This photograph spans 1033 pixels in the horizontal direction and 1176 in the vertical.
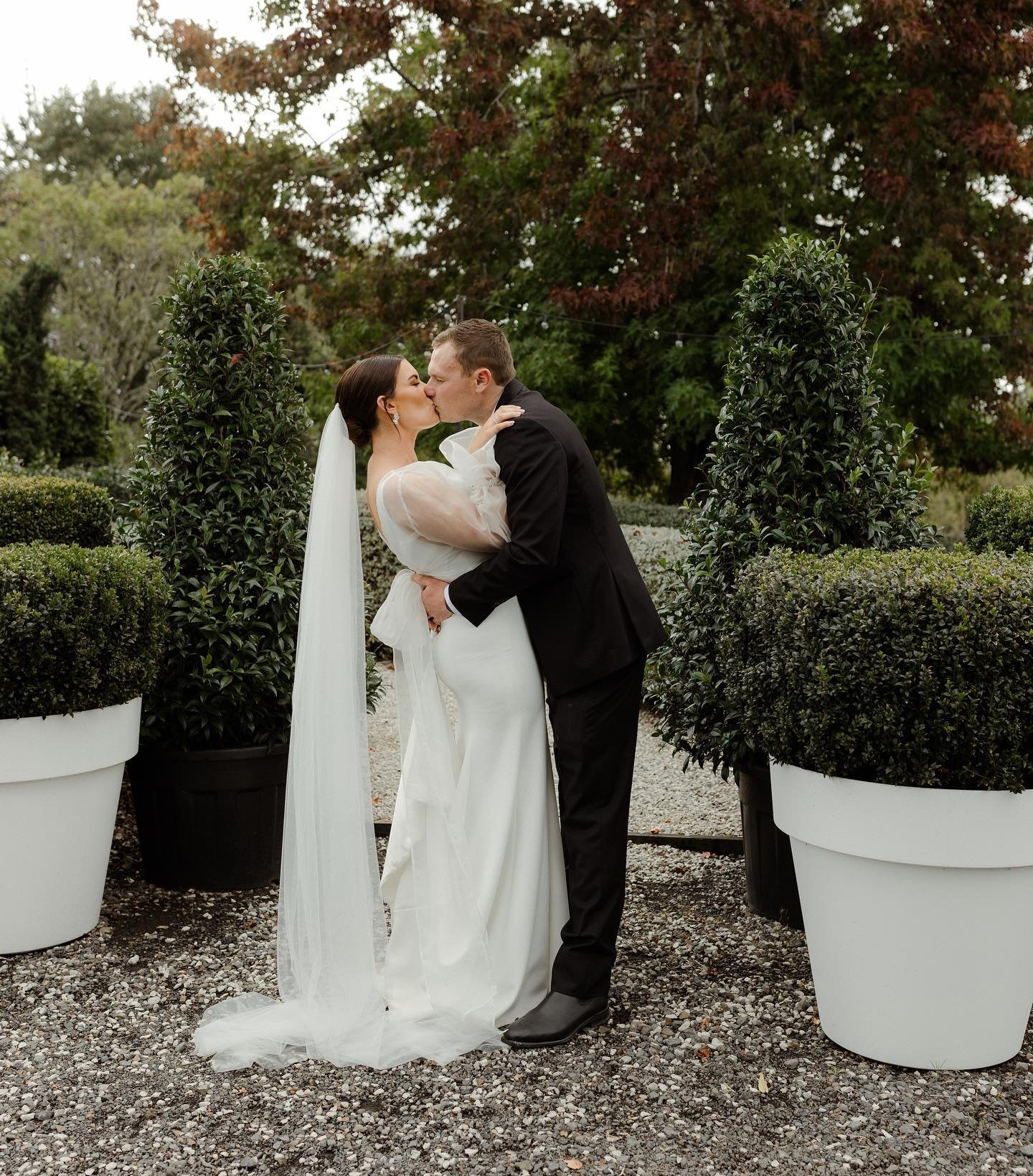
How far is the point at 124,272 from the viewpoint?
2362 centimetres

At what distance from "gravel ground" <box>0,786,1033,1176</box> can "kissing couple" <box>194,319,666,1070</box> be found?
175 mm

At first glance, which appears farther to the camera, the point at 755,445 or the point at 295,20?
the point at 295,20

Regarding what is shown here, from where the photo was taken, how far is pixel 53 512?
22.4 ft

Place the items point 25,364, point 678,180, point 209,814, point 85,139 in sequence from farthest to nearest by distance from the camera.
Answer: point 85,139
point 25,364
point 678,180
point 209,814

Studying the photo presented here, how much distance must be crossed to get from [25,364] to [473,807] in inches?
539

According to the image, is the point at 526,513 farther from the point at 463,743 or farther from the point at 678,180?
the point at 678,180

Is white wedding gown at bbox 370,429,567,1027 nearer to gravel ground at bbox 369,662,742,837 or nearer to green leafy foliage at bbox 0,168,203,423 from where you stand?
gravel ground at bbox 369,662,742,837

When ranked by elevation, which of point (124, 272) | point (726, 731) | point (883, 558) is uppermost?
point (124, 272)

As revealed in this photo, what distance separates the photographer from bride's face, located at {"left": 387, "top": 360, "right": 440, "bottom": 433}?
3.60 meters

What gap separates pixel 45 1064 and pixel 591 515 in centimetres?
224

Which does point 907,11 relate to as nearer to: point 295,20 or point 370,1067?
point 295,20

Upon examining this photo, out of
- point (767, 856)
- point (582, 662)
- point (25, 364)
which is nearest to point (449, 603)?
point (582, 662)

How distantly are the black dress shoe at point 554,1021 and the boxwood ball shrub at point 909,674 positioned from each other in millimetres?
968

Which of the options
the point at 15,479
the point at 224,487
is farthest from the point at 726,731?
the point at 15,479
